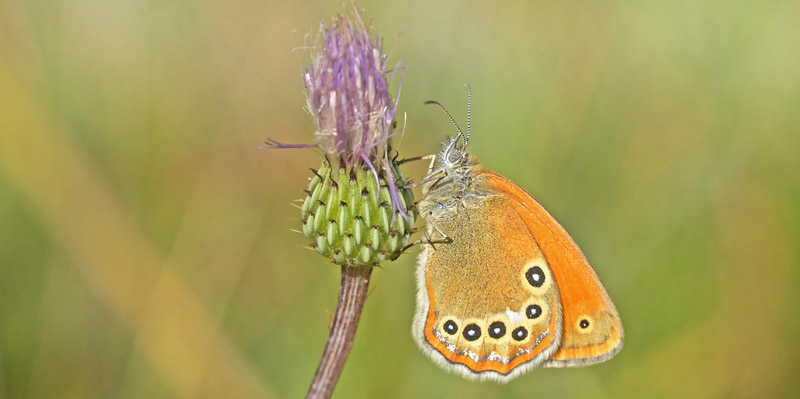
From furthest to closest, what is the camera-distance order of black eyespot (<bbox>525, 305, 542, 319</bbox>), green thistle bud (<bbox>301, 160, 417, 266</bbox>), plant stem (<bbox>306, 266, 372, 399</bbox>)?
black eyespot (<bbox>525, 305, 542, 319</bbox>) < green thistle bud (<bbox>301, 160, 417, 266</bbox>) < plant stem (<bbox>306, 266, 372, 399</bbox>)

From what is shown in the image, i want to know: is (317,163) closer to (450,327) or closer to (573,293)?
(450,327)

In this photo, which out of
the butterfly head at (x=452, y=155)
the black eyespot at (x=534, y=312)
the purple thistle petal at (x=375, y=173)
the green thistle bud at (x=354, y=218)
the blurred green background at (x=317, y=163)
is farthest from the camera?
the blurred green background at (x=317, y=163)

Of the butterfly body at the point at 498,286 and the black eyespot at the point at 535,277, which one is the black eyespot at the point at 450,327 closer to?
the butterfly body at the point at 498,286

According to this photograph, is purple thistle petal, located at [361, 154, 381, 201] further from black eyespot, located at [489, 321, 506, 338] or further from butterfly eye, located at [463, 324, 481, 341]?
black eyespot, located at [489, 321, 506, 338]

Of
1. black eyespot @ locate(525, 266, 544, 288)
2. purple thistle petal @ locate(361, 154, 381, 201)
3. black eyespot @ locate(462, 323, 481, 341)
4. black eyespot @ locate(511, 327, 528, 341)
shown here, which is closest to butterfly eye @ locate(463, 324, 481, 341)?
black eyespot @ locate(462, 323, 481, 341)

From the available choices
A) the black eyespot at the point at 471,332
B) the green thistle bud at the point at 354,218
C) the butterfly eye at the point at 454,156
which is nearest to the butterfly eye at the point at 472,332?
the black eyespot at the point at 471,332

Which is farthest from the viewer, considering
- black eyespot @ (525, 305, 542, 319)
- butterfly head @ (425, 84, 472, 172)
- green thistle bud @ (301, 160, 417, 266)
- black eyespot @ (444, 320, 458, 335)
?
butterfly head @ (425, 84, 472, 172)
